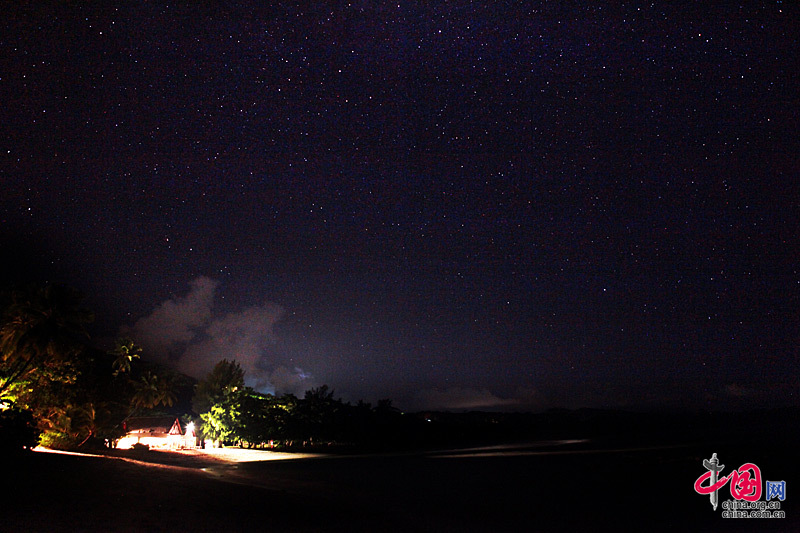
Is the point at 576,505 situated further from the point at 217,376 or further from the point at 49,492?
the point at 217,376

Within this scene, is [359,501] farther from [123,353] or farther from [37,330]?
[123,353]

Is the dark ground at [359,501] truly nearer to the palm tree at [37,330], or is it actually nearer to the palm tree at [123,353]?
the palm tree at [37,330]

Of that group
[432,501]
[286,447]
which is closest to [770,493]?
[432,501]

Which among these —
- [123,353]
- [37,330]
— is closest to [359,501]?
[37,330]

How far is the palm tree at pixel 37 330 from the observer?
1432 inches

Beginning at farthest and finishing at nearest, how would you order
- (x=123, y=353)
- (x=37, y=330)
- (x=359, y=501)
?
(x=123, y=353) → (x=37, y=330) → (x=359, y=501)

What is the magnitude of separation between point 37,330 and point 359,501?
103ft

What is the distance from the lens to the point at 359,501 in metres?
18.8

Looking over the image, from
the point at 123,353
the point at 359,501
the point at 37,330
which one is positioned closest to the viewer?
the point at 359,501

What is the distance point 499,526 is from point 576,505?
470cm

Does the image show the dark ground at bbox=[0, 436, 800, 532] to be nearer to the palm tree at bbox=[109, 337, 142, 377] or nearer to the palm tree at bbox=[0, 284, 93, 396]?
the palm tree at bbox=[0, 284, 93, 396]

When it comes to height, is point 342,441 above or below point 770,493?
below

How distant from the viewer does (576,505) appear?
18281mm

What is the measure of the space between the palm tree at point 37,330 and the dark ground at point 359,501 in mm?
19256
